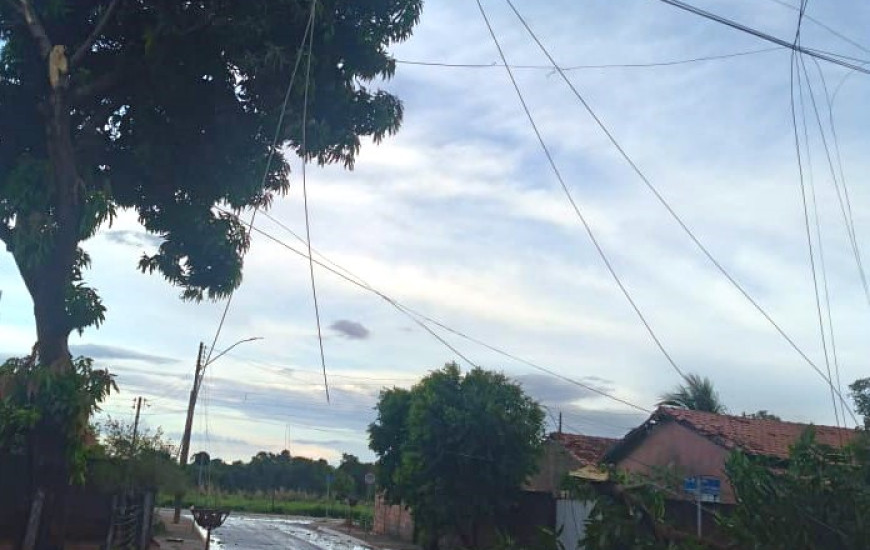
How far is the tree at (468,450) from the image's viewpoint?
91.4 ft

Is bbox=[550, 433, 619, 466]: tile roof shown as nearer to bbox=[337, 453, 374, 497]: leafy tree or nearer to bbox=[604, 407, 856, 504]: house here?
bbox=[604, 407, 856, 504]: house

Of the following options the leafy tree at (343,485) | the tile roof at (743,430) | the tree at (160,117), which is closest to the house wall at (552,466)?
the tile roof at (743,430)

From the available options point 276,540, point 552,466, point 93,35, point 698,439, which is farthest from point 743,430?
point 93,35

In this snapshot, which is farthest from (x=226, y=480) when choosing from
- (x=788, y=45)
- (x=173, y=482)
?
(x=788, y=45)

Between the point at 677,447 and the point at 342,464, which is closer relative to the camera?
the point at 677,447

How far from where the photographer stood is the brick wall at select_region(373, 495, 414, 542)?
139 feet

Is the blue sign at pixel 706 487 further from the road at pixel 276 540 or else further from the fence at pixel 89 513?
the road at pixel 276 540

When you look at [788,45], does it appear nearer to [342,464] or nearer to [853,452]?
[853,452]

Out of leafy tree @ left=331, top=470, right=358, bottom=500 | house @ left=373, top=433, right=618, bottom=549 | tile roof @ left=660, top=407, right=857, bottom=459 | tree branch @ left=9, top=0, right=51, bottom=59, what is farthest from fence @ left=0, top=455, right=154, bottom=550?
leafy tree @ left=331, top=470, right=358, bottom=500

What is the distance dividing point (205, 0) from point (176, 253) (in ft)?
13.9

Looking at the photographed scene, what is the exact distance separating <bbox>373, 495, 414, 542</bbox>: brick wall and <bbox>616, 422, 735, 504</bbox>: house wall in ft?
47.2

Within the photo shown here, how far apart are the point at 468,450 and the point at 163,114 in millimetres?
16583

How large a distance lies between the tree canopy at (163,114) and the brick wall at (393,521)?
28385 millimetres

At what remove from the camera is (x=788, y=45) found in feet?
35.2
